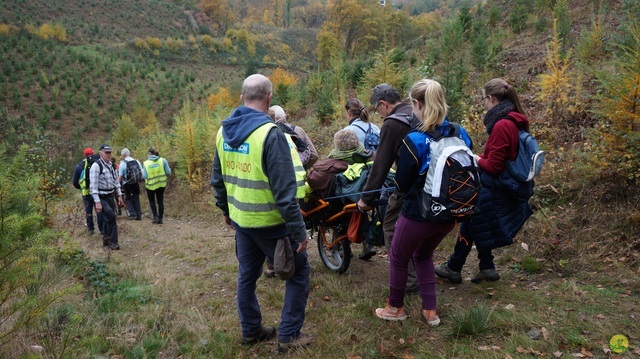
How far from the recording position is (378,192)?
12.0 ft

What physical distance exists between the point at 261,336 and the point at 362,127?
9.00 ft

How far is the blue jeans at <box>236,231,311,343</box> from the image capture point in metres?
3.29

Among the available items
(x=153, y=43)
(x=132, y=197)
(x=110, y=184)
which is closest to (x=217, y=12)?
(x=153, y=43)

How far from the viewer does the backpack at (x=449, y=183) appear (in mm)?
3006

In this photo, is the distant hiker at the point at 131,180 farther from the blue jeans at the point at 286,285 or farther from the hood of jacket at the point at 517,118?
the hood of jacket at the point at 517,118

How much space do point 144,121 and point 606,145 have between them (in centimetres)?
2675

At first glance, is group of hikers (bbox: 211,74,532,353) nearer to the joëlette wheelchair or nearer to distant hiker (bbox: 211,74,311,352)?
distant hiker (bbox: 211,74,311,352)

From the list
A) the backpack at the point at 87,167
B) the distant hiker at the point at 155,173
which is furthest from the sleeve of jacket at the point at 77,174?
the distant hiker at the point at 155,173

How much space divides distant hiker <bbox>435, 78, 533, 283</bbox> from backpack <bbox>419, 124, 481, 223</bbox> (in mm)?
747

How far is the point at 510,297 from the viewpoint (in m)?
3.97

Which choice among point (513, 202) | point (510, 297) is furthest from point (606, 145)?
point (510, 297)

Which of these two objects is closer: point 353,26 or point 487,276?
point 487,276

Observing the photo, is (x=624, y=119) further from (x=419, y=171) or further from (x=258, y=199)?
(x=258, y=199)

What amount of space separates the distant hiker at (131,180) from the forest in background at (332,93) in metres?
1.60
